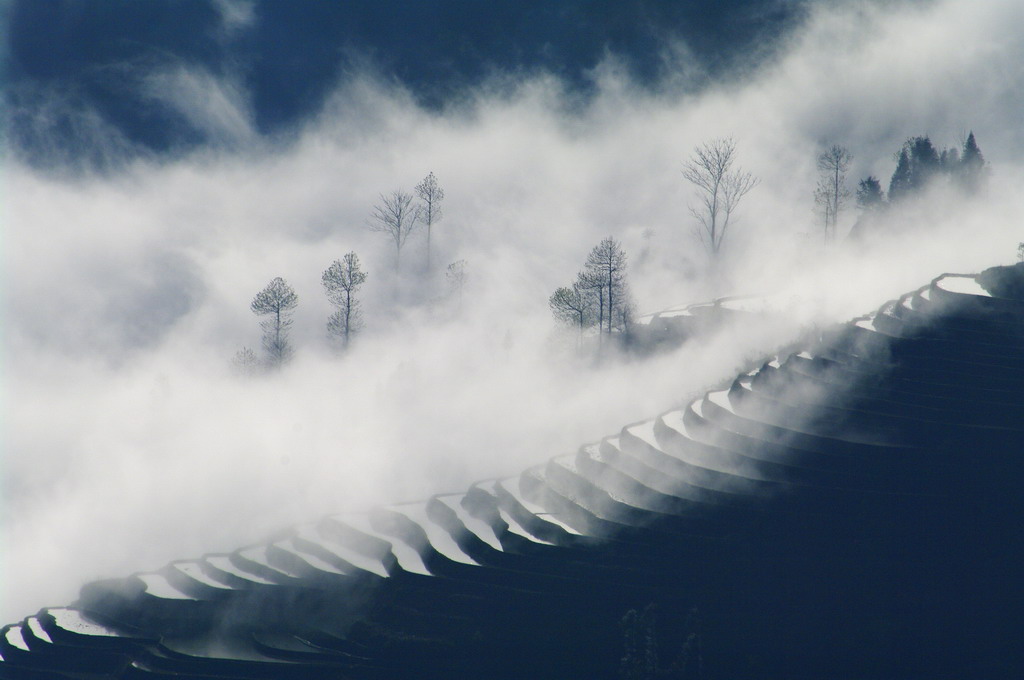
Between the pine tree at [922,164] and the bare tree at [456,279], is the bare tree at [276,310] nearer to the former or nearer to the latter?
the bare tree at [456,279]

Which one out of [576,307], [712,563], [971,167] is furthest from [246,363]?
[971,167]

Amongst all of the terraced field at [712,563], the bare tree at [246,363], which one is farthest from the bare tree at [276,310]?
the terraced field at [712,563]

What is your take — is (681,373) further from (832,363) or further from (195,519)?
(195,519)

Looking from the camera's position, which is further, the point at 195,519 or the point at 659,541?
the point at 195,519

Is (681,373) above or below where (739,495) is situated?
above

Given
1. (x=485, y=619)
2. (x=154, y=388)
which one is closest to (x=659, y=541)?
(x=485, y=619)

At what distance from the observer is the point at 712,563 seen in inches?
603

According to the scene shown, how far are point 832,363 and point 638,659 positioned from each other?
8086 millimetres

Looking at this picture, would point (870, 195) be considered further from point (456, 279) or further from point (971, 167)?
point (456, 279)

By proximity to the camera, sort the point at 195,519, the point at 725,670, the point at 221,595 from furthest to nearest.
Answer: the point at 195,519 → the point at 221,595 → the point at 725,670

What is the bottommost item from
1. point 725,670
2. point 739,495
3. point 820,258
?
point 725,670

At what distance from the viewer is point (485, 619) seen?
51.4 feet

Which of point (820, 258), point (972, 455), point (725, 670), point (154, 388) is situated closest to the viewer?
point (725, 670)

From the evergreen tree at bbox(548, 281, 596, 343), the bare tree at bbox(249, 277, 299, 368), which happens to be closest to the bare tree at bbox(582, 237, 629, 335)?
the evergreen tree at bbox(548, 281, 596, 343)
